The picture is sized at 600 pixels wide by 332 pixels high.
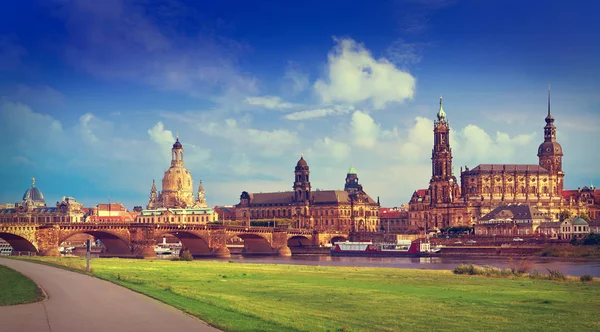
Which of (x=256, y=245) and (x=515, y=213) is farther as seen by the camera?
(x=515, y=213)

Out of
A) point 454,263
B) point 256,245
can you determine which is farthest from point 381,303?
point 256,245

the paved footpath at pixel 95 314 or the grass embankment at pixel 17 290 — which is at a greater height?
the grass embankment at pixel 17 290

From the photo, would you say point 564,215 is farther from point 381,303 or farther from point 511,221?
point 381,303

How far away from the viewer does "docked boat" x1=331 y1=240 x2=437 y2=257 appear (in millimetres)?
152650

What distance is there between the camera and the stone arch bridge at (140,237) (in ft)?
379

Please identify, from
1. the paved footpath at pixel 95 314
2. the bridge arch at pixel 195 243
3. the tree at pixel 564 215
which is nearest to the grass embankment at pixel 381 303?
the paved footpath at pixel 95 314

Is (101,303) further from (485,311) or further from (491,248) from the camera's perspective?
(491,248)

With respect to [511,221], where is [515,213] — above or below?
above

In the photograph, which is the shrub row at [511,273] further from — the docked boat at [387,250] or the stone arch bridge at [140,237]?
the docked boat at [387,250]

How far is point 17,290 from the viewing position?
3653cm

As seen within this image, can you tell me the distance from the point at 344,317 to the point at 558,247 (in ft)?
379

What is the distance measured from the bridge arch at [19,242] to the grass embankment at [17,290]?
70146 millimetres

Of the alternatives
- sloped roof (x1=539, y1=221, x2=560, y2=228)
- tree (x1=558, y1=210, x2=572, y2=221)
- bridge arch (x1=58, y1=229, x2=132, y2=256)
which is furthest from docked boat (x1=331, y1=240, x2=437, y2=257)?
bridge arch (x1=58, y1=229, x2=132, y2=256)

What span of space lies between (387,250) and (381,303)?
4793 inches
